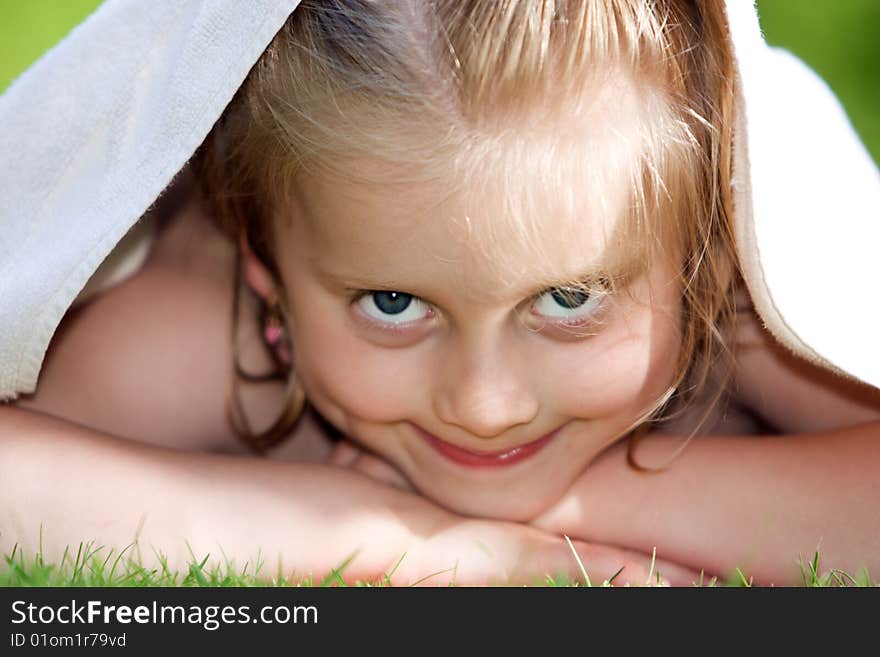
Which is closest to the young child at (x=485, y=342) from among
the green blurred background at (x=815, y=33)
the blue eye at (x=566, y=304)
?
the blue eye at (x=566, y=304)

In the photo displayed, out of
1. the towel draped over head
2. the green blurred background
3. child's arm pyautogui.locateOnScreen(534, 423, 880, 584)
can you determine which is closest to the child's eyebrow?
the towel draped over head

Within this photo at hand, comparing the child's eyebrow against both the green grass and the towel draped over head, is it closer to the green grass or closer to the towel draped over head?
the towel draped over head

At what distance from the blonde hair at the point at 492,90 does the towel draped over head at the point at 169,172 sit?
0.04 meters

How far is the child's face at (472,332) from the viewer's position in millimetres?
1111

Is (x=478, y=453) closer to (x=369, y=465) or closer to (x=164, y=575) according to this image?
(x=369, y=465)

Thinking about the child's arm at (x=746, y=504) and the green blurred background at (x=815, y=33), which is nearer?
the child's arm at (x=746, y=504)

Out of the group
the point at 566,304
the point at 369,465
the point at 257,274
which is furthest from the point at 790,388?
the point at 257,274

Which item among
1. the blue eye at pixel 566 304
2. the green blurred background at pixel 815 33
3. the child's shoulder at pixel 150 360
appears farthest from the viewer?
the green blurred background at pixel 815 33

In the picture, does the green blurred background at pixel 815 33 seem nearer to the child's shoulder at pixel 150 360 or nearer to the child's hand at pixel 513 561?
the child's shoulder at pixel 150 360

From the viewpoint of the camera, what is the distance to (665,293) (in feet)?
4.04

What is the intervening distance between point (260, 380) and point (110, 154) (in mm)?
329

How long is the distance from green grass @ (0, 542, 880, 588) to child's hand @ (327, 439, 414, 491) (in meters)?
0.20
